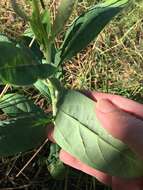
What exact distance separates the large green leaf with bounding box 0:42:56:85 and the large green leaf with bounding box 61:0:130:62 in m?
0.20

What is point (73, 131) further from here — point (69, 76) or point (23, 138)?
point (69, 76)

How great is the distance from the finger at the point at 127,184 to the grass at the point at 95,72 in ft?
0.91

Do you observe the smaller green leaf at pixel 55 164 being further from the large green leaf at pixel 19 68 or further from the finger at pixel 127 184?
the large green leaf at pixel 19 68

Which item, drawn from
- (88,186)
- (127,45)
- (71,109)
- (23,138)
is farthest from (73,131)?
(127,45)

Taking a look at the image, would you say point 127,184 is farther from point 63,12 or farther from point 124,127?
point 63,12

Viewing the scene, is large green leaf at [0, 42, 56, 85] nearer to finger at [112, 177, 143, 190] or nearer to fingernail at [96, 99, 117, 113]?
fingernail at [96, 99, 117, 113]

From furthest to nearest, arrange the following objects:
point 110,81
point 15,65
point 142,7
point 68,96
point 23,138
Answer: point 142,7, point 110,81, point 23,138, point 68,96, point 15,65

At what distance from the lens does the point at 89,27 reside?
128 centimetres

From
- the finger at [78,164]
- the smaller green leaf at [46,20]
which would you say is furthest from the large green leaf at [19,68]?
the finger at [78,164]

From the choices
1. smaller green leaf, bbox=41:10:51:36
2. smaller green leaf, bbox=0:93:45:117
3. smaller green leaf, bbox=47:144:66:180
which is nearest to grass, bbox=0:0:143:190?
smaller green leaf, bbox=47:144:66:180

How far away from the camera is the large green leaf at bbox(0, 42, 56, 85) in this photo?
99cm

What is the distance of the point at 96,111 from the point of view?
1.17 meters

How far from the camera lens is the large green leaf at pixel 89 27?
4.10ft

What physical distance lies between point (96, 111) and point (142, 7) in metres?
1.18
